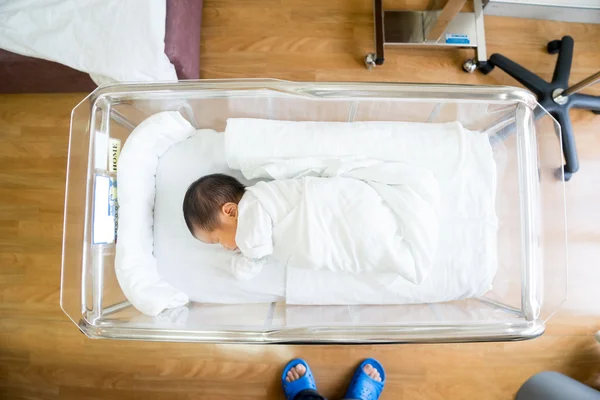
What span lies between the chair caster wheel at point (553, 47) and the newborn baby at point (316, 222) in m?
0.95

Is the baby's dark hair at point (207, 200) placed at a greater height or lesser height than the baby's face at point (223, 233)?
greater

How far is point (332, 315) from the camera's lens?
3.49 ft

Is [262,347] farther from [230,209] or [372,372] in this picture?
[230,209]

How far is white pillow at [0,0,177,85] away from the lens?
1045 millimetres

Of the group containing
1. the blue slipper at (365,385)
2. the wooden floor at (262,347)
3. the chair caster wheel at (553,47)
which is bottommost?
the blue slipper at (365,385)

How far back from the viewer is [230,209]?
3.51 ft

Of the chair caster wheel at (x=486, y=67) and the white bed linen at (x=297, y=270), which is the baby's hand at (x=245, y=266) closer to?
the white bed linen at (x=297, y=270)

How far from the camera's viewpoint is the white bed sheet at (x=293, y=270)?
1125mm

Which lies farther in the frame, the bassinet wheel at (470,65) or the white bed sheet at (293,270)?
the bassinet wheel at (470,65)

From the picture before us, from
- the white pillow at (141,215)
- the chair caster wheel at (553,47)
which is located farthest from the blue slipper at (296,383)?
the chair caster wheel at (553,47)

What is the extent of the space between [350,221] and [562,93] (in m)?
0.94

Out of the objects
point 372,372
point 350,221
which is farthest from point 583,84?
point 372,372

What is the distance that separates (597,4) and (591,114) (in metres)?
0.40

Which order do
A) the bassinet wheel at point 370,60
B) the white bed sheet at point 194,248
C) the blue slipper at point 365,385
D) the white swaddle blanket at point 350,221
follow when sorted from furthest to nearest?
the bassinet wheel at point 370,60
the blue slipper at point 365,385
the white bed sheet at point 194,248
the white swaddle blanket at point 350,221
